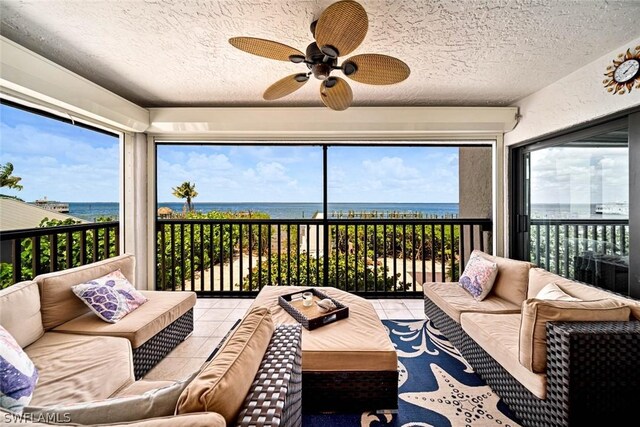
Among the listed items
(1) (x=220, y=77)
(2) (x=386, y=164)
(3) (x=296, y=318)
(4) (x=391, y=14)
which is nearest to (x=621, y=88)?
(4) (x=391, y=14)

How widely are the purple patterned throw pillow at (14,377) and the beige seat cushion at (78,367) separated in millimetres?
68

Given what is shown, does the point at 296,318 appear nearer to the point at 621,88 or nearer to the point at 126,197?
the point at 126,197

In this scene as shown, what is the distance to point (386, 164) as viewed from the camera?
9391 millimetres

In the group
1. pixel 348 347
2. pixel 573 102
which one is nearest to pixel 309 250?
pixel 348 347

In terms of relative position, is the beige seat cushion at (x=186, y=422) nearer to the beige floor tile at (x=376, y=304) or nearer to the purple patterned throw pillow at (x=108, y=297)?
the purple patterned throw pillow at (x=108, y=297)

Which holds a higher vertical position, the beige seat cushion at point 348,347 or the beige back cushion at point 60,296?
the beige back cushion at point 60,296

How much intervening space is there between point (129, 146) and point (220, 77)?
1.66 meters

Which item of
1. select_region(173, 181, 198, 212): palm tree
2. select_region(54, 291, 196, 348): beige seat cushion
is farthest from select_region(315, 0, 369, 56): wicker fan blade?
select_region(173, 181, 198, 212): palm tree

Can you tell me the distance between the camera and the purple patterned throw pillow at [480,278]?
93.1 inches

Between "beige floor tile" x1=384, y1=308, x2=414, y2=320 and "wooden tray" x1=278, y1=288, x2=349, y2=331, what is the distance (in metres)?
1.13

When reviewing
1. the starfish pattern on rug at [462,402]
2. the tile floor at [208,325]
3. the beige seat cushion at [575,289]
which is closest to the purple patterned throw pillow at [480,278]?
the beige seat cushion at [575,289]

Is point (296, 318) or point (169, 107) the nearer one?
point (296, 318)

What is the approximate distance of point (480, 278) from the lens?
2420 millimetres

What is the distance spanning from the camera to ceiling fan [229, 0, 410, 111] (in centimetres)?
129
